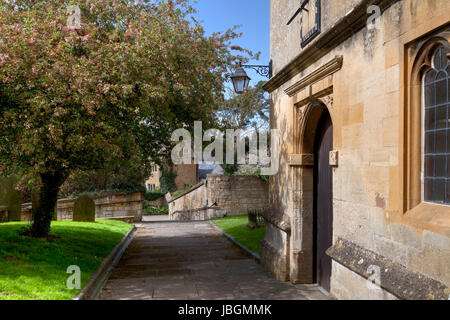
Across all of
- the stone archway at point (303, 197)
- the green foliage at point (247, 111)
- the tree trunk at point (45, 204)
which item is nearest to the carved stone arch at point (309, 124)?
the stone archway at point (303, 197)

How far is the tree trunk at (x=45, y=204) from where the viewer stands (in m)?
9.62

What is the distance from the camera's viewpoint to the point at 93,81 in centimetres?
686

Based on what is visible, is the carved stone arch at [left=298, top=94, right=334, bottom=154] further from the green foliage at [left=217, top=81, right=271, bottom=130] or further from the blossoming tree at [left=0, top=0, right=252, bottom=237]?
the green foliage at [left=217, top=81, right=271, bottom=130]

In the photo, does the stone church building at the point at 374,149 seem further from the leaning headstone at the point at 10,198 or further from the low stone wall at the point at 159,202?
the low stone wall at the point at 159,202

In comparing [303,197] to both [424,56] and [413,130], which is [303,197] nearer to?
[413,130]

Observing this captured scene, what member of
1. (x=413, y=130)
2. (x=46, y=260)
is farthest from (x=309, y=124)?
(x=46, y=260)

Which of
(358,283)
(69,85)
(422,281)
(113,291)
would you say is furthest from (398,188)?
(69,85)

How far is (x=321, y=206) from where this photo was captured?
6793 mm

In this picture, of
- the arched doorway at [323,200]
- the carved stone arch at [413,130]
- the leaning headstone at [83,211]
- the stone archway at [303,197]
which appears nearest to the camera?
the carved stone arch at [413,130]

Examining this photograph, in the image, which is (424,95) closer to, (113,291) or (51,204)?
(113,291)

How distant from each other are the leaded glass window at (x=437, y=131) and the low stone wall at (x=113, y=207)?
18.8 meters

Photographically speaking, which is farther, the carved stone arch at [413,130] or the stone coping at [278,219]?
the stone coping at [278,219]

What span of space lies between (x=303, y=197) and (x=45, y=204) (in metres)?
7.15

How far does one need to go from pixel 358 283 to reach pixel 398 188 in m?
1.46
